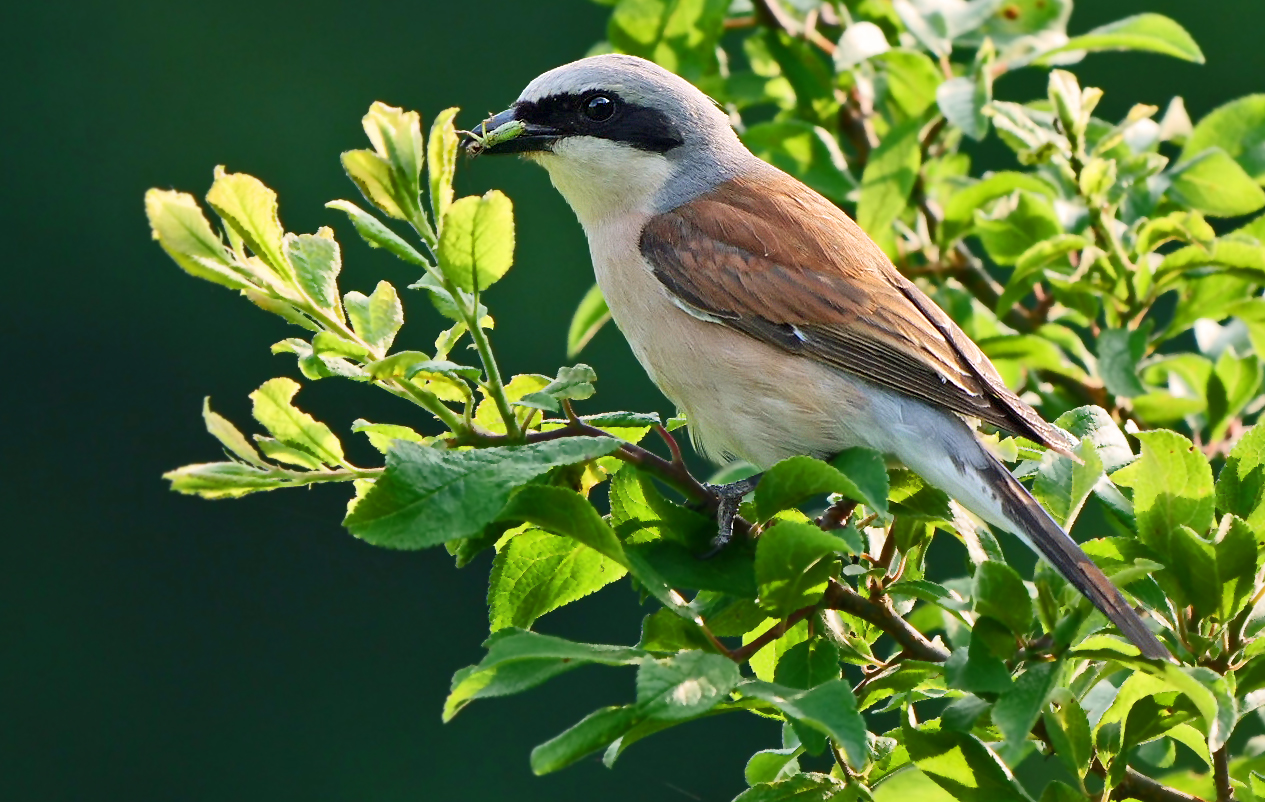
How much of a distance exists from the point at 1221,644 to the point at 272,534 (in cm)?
525

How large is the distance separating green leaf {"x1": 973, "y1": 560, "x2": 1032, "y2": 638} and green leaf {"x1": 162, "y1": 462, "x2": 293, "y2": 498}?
2.08 ft

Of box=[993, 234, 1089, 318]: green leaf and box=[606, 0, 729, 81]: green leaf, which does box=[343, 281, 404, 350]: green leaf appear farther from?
box=[606, 0, 729, 81]: green leaf

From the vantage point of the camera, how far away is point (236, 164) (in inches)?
252

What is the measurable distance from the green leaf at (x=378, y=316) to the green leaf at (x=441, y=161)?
0.31 feet

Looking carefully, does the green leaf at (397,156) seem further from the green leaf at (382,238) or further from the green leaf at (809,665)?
the green leaf at (809,665)

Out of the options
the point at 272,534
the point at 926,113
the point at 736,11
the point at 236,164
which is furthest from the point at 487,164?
the point at 926,113

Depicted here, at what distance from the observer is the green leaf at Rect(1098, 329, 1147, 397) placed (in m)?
2.00

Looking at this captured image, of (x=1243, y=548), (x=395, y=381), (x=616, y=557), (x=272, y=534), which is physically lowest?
(x=272, y=534)

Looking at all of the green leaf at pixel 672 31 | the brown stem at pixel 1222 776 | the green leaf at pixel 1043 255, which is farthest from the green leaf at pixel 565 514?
the green leaf at pixel 672 31

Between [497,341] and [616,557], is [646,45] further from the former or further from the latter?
[497,341]

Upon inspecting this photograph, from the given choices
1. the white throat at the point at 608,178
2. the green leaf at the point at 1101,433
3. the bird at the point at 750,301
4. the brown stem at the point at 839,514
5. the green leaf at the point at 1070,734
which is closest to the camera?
the green leaf at the point at 1070,734

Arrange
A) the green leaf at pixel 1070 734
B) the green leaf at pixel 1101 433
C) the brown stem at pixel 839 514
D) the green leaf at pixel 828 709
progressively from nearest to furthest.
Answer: the green leaf at pixel 828 709
the green leaf at pixel 1070 734
the green leaf at pixel 1101 433
the brown stem at pixel 839 514

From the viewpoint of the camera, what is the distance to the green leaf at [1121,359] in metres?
2.00

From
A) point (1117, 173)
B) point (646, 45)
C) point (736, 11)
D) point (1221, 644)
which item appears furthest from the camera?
point (736, 11)
